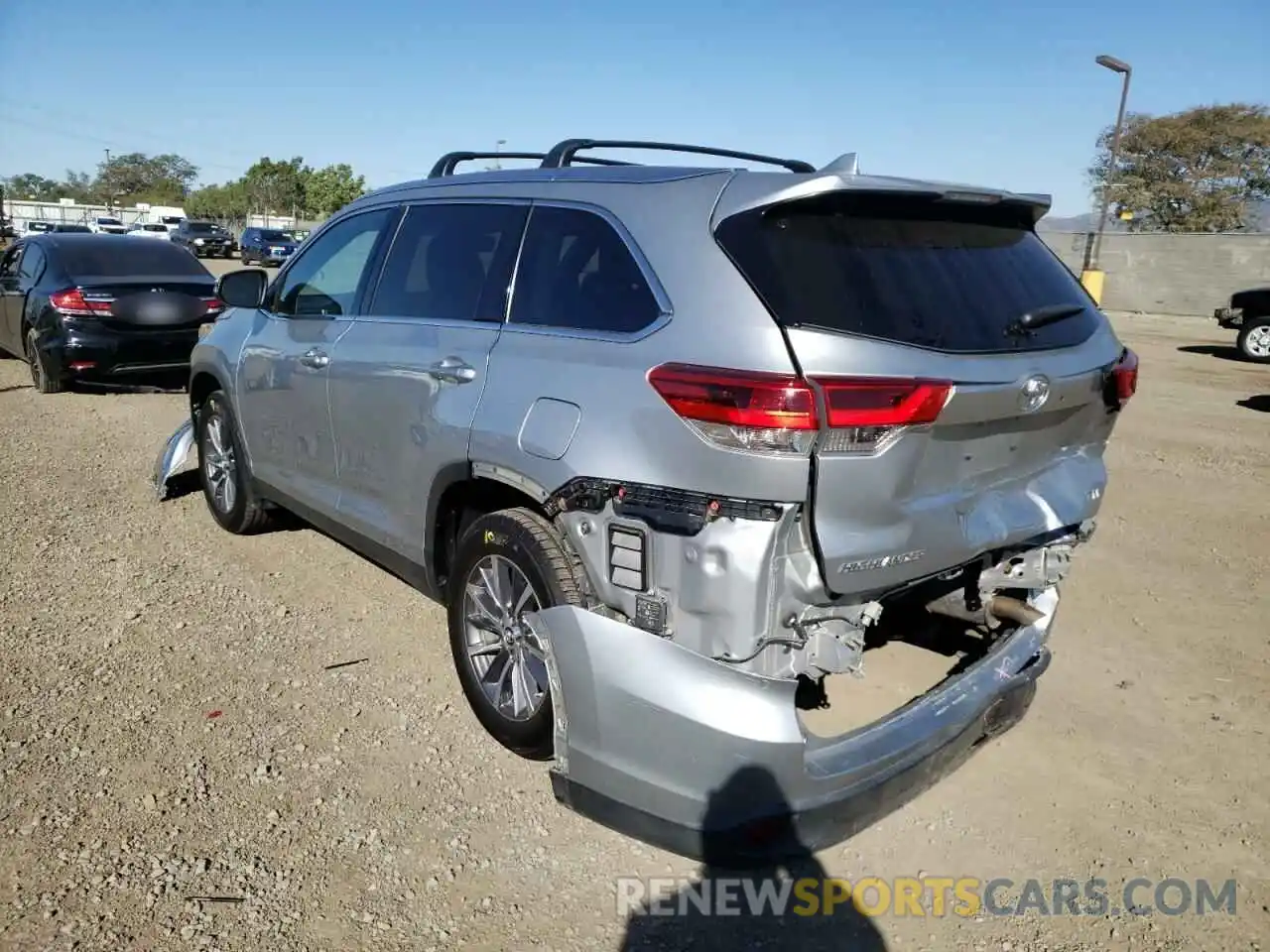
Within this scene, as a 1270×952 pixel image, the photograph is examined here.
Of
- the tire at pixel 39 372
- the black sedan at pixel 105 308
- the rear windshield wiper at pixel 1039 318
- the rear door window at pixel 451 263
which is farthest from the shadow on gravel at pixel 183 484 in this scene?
the rear windshield wiper at pixel 1039 318

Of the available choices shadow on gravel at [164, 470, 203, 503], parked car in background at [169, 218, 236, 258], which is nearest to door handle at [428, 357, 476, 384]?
shadow on gravel at [164, 470, 203, 503]

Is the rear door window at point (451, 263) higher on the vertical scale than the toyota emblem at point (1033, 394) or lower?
higher

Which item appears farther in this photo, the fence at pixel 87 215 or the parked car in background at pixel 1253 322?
the fence at pixel 87 215

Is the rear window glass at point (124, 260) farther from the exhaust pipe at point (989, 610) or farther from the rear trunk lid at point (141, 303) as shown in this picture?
the exhaust pipe at point (989, 610)

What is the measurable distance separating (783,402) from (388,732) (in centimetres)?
203

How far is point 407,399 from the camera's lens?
3.54 metres

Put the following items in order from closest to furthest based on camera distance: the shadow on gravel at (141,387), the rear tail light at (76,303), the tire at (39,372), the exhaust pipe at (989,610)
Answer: the exhaust pipe at (989,610)
the rear tail light at (76,303)
the tire at (39,372)
the shadow on gravel at (141,387)

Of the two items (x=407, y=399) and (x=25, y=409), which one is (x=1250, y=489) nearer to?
(x=407, y=399)

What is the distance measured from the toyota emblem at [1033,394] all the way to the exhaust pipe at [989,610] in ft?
2.79

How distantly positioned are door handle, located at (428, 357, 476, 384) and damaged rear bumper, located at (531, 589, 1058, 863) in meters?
0.91

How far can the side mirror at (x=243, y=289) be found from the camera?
4.89m

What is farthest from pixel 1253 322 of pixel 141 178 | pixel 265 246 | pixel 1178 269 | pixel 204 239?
pixel 141 178

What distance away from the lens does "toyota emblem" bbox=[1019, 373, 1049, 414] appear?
107 inches

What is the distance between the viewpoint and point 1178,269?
2619 cm
